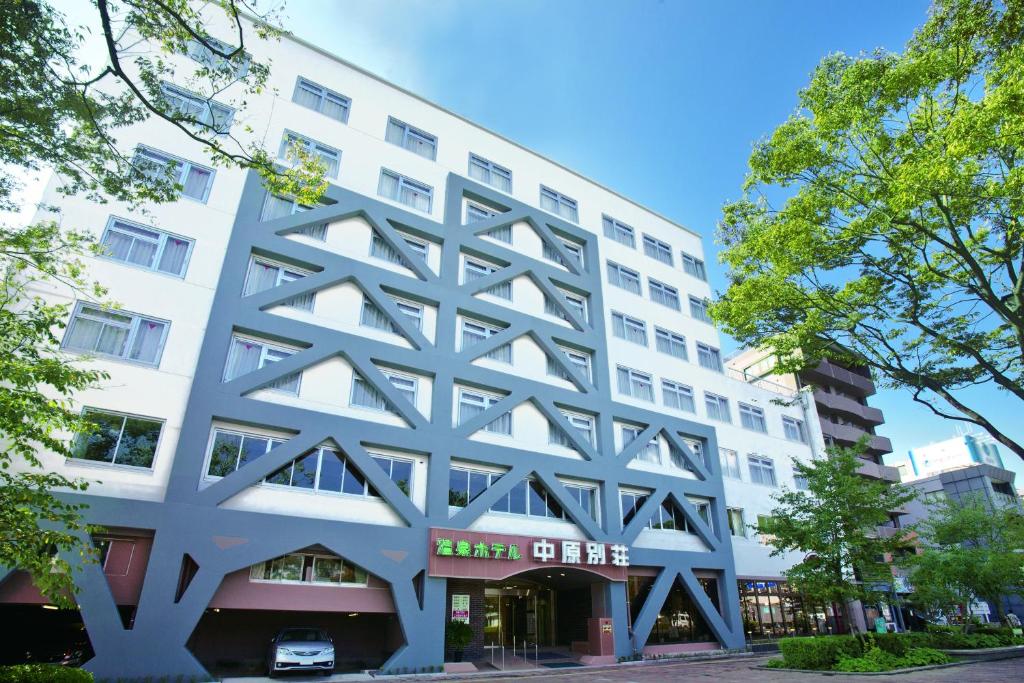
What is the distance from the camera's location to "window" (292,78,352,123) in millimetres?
24609

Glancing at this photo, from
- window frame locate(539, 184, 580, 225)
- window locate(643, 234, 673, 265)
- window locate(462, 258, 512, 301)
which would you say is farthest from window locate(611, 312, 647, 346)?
window locate(462, 258, 512, 301)

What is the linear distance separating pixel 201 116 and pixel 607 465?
22.2 metres

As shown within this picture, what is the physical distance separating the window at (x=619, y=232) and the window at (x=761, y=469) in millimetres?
14475

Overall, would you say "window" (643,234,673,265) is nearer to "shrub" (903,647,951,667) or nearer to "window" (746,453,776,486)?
"window" (746,453,776,486)

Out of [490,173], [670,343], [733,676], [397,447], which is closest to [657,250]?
[670,343]

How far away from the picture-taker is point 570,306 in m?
29.1

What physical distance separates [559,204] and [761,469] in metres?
19.6

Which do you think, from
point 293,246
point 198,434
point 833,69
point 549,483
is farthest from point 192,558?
point 833,69

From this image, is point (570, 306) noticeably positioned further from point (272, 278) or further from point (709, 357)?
point (272, 278)

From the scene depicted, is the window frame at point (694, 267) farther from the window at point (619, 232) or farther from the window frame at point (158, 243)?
the window frame at point (158, 243)

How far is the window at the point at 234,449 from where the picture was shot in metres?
17.8

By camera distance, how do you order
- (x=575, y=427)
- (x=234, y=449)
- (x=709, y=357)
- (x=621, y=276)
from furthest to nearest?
(x=709, y=357)
(x=621, y=276)
(x=575, y=427)
(x=234, y=449)

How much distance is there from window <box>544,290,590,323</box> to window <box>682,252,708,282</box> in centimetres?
1020

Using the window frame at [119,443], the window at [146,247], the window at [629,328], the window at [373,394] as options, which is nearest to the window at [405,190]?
the window at [373,394]
